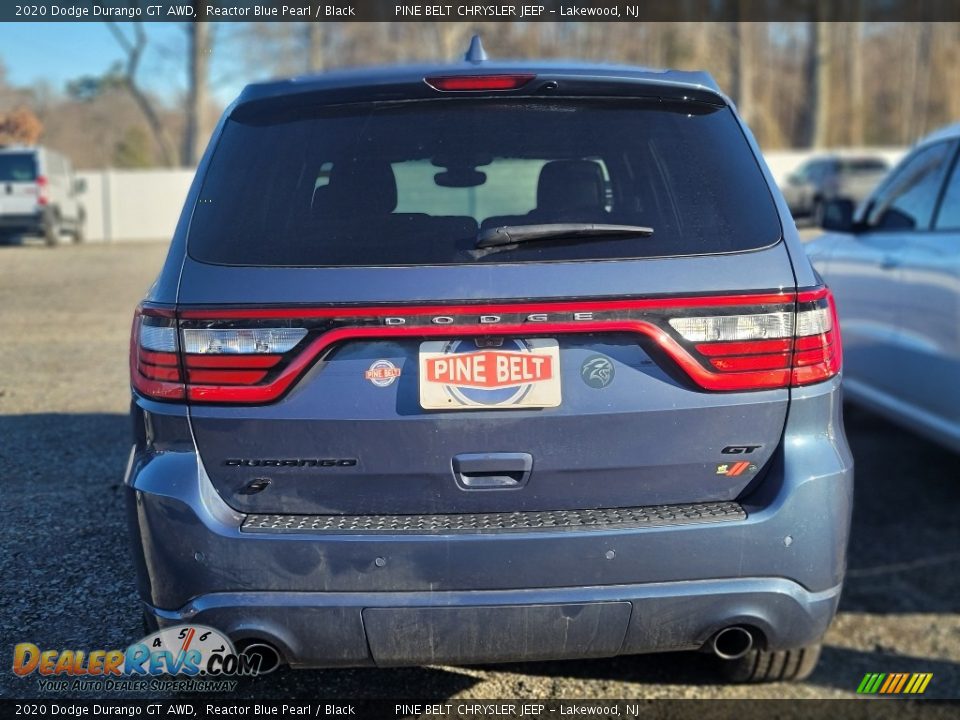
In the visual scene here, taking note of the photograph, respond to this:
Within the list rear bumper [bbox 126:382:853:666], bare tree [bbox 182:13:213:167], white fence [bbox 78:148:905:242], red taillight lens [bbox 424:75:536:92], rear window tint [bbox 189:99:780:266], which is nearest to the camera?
rear bumper [bbox 126:382:853:666]

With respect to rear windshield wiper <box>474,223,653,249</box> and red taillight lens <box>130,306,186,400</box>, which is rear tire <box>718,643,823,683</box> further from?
red taillight lens <box>130,306,186,400</box>

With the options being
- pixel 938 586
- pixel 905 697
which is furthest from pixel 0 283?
pixel 938 586

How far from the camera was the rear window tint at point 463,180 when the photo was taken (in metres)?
2.42

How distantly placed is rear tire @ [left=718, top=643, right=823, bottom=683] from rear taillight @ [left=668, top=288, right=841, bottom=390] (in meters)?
1.03

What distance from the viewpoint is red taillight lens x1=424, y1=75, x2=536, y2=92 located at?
8.67ft

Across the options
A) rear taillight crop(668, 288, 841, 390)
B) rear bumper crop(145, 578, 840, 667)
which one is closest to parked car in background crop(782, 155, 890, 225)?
rear taillight crop(668, 288, 841, 390)

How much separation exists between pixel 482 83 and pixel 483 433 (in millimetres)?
989

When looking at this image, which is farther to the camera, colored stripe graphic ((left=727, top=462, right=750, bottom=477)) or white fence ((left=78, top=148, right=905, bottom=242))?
white fence ((left=78, top=148, right=905, bottom=242))

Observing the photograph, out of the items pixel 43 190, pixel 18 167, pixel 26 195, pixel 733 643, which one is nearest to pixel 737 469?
pixel 733 643

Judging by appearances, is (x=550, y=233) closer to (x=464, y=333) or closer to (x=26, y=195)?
(x=464, y=333)

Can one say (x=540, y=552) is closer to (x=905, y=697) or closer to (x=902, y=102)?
(x=905, y=697)

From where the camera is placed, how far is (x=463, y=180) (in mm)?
2752

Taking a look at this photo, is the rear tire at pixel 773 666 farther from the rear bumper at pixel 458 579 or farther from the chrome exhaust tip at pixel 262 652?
the chrome exhaust tip at pixel 262 652

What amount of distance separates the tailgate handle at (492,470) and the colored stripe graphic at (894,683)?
5.96 feet
